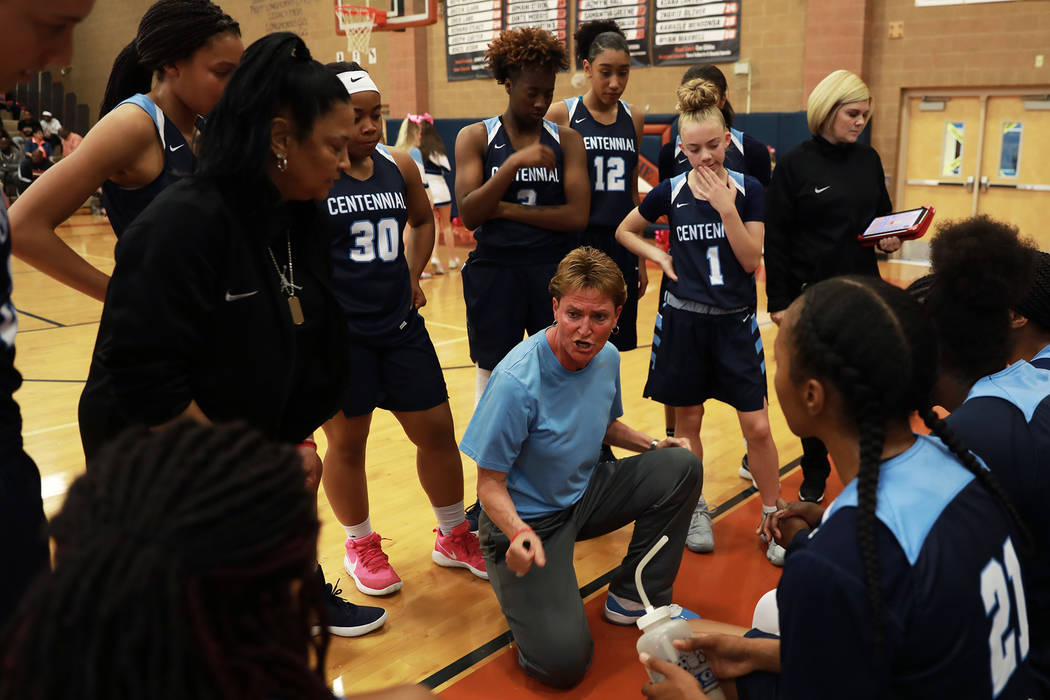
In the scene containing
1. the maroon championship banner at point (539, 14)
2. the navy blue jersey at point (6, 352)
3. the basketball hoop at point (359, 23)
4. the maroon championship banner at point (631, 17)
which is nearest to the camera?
the navy blue jersey at point (6, 352)

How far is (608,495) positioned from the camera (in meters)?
3.07

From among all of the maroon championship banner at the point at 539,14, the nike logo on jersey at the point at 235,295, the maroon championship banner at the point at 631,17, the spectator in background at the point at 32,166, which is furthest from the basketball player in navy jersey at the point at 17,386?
the spectator in background at the point at 32,166

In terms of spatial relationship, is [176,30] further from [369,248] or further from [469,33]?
[469,33]

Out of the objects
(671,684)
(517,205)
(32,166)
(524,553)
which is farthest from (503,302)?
(32,166)

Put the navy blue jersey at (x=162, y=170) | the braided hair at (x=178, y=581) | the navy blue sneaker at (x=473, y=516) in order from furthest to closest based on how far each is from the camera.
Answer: the navy blue sneaker at (x=473, y=516), the navy blue jersey at (x=162, y=170), the braided hair at (x=178, y=581)

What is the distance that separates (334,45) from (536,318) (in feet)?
40.1

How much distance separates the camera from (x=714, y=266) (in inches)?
137

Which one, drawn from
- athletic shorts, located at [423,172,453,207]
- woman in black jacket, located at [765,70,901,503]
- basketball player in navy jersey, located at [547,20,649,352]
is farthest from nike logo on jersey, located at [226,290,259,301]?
athletic shorts, located at [423,172,453,207]

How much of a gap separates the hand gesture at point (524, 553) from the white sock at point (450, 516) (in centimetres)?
101

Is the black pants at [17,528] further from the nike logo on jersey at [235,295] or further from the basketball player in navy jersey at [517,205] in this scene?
the basketball player in navy jersey at [517,205]

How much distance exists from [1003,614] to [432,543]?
253cm

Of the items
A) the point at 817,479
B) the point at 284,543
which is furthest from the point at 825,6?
the point at 284,543

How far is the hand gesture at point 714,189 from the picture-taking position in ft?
11.1

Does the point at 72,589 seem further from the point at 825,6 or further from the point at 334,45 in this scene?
the point at 334,45
